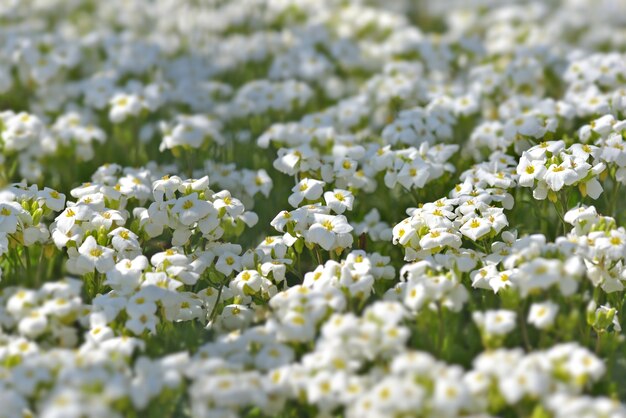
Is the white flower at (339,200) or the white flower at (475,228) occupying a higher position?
the white flower at (475,228)

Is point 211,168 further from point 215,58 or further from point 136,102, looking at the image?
point 215,58

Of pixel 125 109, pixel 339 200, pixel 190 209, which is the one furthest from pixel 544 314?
pixel 125 109

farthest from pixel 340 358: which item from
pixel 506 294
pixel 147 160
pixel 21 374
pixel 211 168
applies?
pixel 147 160

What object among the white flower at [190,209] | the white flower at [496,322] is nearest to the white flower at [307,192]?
the white flower at [190,209]

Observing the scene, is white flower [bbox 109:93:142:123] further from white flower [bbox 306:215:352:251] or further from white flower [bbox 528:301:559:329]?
white flower [bbox 528:301:559:329]

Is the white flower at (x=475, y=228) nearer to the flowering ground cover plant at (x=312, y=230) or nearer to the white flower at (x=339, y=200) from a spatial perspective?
the flowering ground cover plant at (x=312, y=230)

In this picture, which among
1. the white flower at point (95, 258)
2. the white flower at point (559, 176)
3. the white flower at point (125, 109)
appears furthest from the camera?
the white flower at point (125, 109)

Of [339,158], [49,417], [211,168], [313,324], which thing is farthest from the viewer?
[211,168]

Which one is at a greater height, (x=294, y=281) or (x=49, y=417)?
(x=49, y=417)
